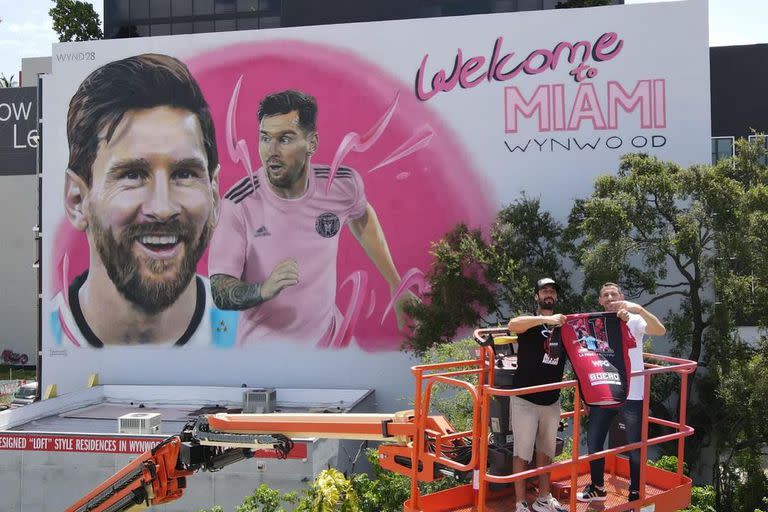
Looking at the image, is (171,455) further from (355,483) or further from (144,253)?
(144,253)

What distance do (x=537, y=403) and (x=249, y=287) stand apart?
55.6ft

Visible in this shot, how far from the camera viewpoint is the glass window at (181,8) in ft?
98.5

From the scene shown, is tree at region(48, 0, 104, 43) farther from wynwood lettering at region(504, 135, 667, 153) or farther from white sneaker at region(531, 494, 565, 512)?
white sneaker at region(531, 494, 565, 512)

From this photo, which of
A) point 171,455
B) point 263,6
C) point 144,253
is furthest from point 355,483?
point 263,6

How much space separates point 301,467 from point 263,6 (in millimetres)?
19798

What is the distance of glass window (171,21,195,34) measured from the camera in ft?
98.5

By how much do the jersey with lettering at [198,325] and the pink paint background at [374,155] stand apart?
0.99 meters

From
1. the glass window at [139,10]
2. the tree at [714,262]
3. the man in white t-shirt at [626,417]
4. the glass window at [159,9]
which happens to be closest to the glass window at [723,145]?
the tree at [714,262]

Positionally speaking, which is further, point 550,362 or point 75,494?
point 75,494

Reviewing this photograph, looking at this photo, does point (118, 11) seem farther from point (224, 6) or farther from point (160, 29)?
point (224, 6)

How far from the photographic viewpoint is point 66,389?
24.6 metres

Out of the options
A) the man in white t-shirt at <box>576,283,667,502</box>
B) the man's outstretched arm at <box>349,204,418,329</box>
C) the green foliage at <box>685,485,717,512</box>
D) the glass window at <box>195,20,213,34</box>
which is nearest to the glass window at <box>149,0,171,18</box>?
the glass window at <box>195,20,213,34</box>

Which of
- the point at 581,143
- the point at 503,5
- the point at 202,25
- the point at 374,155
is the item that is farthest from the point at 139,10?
the point at 581,143

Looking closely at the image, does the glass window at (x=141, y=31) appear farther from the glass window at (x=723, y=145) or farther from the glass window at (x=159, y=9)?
the glass window at (x=723, y=145)
